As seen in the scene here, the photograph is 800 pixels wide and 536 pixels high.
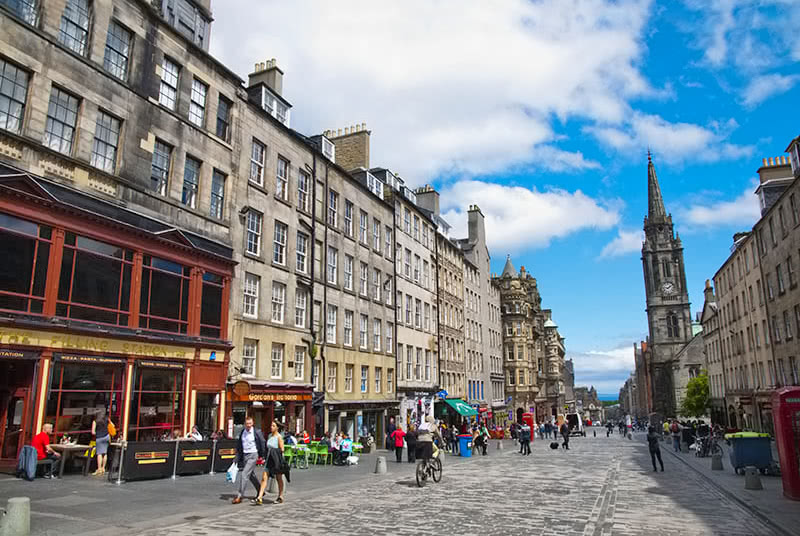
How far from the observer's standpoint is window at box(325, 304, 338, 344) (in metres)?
31.2

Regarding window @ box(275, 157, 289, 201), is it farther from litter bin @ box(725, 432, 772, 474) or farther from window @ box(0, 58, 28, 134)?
litter bin @ box(725, 432, 772, 474)

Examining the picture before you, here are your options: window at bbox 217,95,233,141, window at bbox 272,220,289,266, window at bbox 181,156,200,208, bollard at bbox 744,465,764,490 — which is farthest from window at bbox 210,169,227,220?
bollard at bbox 744,465,764,490

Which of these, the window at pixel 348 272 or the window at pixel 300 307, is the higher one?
the window at pixel 348 272

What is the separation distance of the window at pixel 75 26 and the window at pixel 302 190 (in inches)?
490

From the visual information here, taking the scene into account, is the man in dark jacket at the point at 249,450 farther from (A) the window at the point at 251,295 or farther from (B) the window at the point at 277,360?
(B) the window at the point at 277,360

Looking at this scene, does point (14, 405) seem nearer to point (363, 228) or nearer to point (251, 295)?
point (251, 295)

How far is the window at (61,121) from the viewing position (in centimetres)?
1705

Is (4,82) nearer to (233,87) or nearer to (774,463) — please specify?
(233,87)

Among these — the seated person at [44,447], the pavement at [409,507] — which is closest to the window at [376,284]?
the pavement at [409,507]

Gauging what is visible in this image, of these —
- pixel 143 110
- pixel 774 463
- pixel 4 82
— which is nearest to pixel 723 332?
pixel 774 463

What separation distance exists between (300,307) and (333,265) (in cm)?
441

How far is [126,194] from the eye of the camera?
755 inches

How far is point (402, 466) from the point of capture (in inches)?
910

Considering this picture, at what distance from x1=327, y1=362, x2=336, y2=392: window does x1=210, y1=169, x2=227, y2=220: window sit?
441 inches
